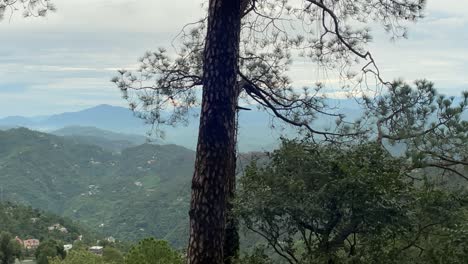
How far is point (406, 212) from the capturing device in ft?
10.7

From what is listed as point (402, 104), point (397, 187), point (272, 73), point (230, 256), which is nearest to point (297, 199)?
point (397, 187)

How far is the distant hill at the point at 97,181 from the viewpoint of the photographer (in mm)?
64750

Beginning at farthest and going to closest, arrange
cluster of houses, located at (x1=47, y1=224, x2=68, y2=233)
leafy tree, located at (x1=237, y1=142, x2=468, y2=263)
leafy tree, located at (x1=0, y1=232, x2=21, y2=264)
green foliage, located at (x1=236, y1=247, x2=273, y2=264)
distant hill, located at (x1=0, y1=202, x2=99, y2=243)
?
1. cluster of houses, located at (x1=47, y1=224, x2=68, y2=233)
2. distant hill, located at (x1=0, y1=202, x2=99, y2=243)
3. leafy tree, located at (x1=0, y1=232, x2=21, y2=264)
4. green foliage, located at (x1=236, y1=247, x2=273, y2=264)
5. leafy tree, located at (x1=237, y1=142, x2=468, y2=263)

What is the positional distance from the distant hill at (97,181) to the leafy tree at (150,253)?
46.2 metres

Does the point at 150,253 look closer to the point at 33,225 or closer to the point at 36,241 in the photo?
the point at 36,241

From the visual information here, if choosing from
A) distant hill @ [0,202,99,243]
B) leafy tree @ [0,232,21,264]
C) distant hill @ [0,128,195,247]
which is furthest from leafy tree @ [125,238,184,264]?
distant hill @ [0,128,195,247]

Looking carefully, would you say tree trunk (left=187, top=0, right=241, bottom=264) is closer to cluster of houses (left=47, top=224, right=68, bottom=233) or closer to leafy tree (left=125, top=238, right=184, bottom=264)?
leafy tree (left=125, top=238, right=184, bottom=264)

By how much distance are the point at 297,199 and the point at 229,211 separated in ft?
2.00

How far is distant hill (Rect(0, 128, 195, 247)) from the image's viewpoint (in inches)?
2549

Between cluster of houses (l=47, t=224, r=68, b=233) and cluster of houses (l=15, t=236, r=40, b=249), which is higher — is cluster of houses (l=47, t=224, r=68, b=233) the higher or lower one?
the higher one

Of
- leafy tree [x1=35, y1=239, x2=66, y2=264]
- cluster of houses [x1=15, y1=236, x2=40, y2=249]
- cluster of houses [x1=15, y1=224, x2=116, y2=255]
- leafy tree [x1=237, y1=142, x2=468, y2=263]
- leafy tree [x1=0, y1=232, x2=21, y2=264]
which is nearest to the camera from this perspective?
leafy tree [x1=237, y1=142, x2=468, y2=263]

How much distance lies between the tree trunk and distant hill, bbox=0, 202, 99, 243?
42.3 meters

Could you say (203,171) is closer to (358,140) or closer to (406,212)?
(406,212)

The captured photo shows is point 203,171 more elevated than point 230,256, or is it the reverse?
point 203,171
